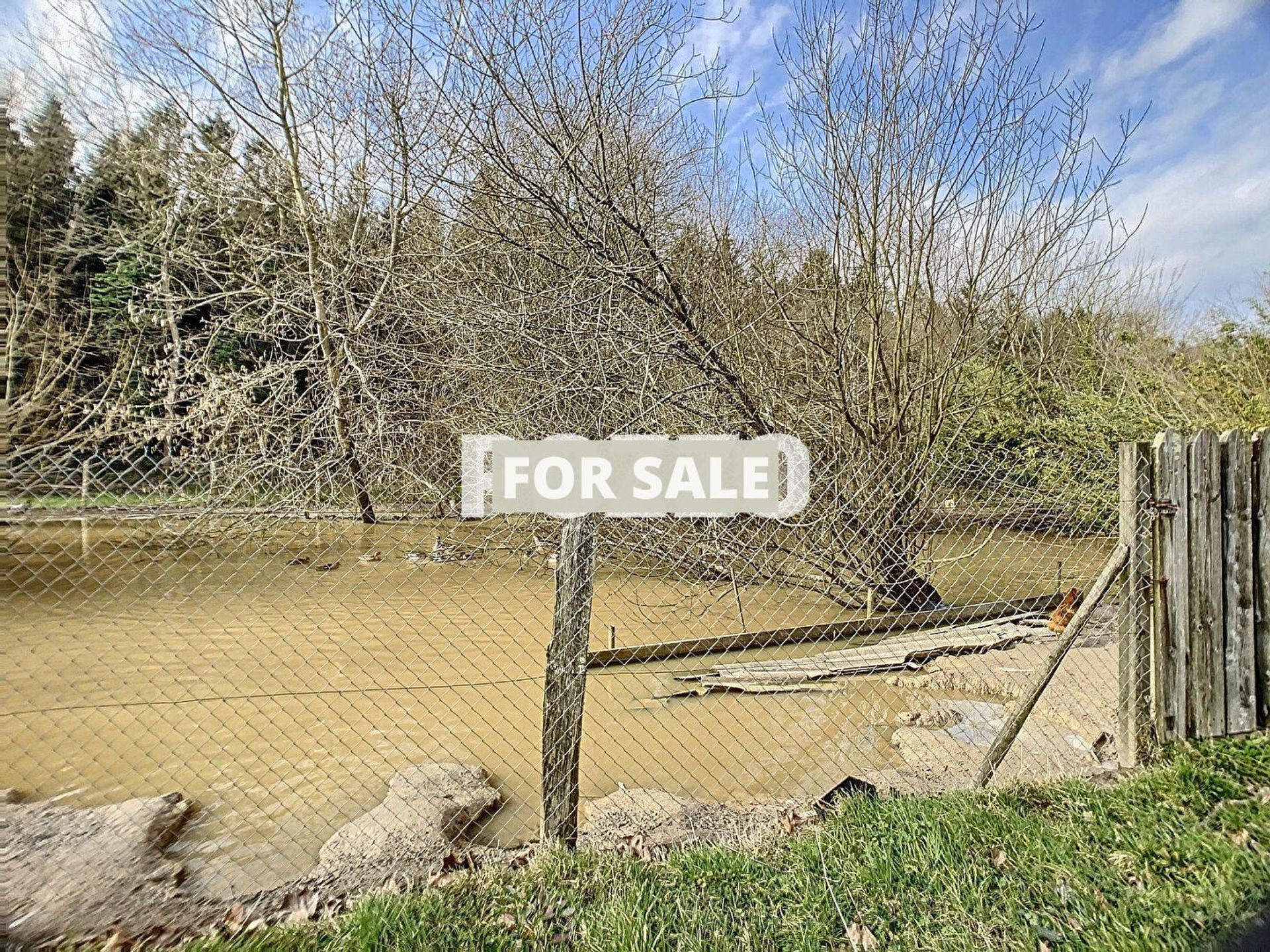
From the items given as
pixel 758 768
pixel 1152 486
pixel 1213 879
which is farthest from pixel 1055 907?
pixel 758 768

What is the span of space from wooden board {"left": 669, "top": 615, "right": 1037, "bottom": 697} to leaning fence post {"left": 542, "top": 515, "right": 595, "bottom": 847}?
3.38 m

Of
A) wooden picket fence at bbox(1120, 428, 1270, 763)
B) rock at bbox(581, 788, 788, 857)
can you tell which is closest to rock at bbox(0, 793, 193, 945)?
rock at bbox(581, 788, 788, 857)

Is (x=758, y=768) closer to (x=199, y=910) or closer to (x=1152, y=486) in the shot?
(x=1152, y=486)

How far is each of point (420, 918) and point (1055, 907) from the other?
6.78ft

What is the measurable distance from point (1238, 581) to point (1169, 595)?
1.79 ft

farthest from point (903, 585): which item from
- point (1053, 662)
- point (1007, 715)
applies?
point (1053, 662)

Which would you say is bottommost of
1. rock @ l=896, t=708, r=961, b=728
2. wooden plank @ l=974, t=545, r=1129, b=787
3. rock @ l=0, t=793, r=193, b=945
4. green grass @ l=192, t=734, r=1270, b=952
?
rock @ l=896, t=708, r=961, b=728

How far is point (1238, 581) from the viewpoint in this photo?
3.53 m

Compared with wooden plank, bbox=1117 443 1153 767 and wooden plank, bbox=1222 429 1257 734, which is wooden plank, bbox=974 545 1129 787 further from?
wooden plank, bbox=1222 429 1257 734

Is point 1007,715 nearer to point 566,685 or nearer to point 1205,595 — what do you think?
point 1205,595

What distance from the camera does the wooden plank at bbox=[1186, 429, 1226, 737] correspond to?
11.1 feet

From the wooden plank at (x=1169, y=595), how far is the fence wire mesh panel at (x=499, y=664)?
133mm

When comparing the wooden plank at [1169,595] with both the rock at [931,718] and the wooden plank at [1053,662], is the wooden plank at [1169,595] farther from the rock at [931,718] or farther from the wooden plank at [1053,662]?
the rock at [931,718]

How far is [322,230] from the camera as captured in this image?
11.8 m
